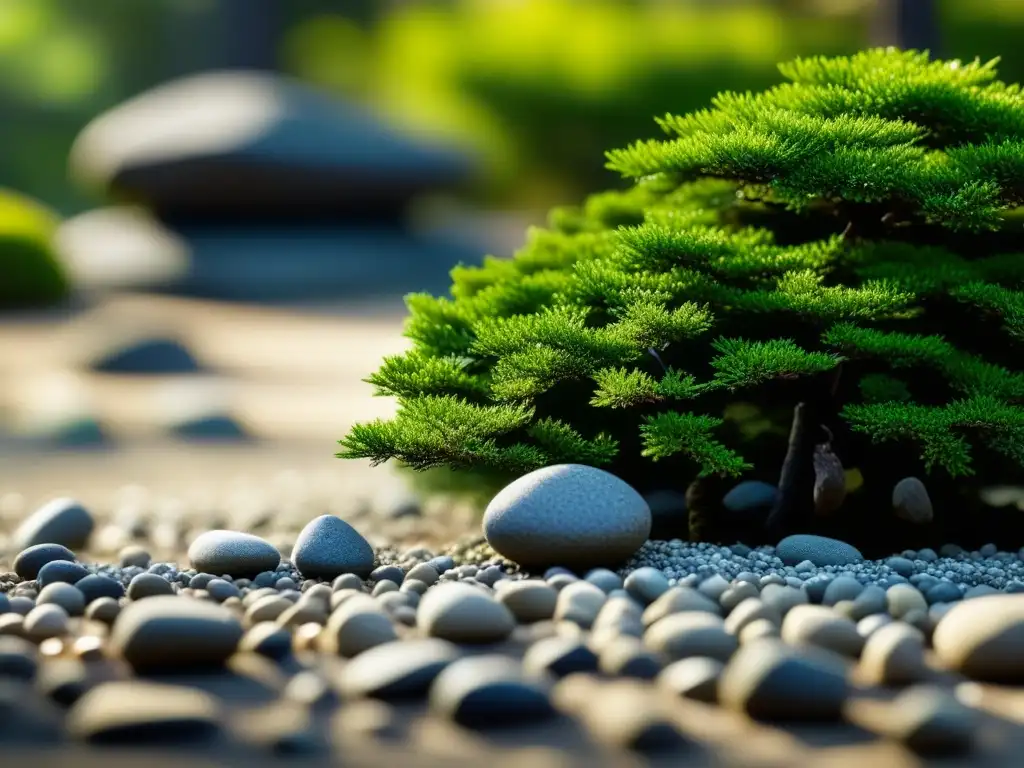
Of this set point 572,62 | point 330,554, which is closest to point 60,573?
point 330,554

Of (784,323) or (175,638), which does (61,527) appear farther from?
(784,323)

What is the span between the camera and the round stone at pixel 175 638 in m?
2.64

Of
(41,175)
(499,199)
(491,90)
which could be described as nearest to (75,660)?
(491,90)

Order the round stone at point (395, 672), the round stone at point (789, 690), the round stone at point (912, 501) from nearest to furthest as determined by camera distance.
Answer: the round stone at point (789, 690) < the round stone at point (395, 672) < the round stone at point (912, 501)

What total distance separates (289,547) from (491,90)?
567 inches

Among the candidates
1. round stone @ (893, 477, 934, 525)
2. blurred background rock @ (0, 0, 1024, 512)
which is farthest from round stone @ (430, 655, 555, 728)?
blurred background rock @ (0, 0, 1024, 512)

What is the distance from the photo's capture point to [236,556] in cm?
365

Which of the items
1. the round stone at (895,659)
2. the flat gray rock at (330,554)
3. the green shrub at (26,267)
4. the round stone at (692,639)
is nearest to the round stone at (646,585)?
the round stone at (692,639)

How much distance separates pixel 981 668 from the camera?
268 centimetres

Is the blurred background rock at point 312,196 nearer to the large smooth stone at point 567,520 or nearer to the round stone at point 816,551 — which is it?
the large smooth stone at point 567,520

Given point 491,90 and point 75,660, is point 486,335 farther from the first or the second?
point 491,90

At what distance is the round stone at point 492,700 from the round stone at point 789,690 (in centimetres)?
37

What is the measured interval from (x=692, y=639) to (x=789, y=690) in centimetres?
35

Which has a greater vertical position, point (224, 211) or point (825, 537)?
point (224, 211)
